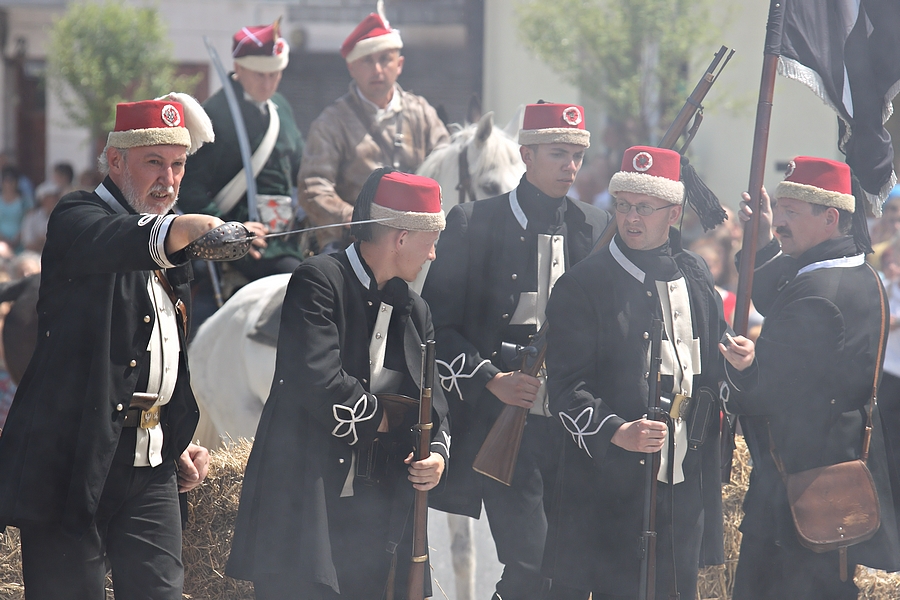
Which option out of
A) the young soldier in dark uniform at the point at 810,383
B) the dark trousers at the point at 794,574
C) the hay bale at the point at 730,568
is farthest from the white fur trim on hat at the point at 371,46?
the dark trousers at the point at 794,574

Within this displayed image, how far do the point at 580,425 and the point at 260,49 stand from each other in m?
3.07

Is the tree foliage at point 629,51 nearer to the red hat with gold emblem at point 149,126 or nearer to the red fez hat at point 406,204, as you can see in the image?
the red fez hat at point 406,204

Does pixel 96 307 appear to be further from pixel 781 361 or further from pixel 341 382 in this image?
pixel 781 361

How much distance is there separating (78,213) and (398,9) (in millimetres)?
13908

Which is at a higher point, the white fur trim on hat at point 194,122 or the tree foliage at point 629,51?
the tree foliage at point 629,51

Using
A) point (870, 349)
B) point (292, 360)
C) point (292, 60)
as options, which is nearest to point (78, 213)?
point (292, 360)

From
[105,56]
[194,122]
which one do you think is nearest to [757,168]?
[194,122]

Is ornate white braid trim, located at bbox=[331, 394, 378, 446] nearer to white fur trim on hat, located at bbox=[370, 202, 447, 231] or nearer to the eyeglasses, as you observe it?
white fur trim on hat, located at bbox=[370, 202, 447, 231]

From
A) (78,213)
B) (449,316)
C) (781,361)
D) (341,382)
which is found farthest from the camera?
(449,316)

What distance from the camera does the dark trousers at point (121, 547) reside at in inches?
110

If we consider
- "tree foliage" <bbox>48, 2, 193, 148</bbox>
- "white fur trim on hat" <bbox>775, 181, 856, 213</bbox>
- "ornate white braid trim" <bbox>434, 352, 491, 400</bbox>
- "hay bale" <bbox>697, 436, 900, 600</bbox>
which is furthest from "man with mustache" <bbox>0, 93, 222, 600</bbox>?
"tree foliage" <bbox>48, 2, 193, 148</bbox>

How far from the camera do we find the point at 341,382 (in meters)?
2.98

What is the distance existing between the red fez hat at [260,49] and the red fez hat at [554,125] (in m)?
1.97

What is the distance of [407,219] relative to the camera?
10.3ft
